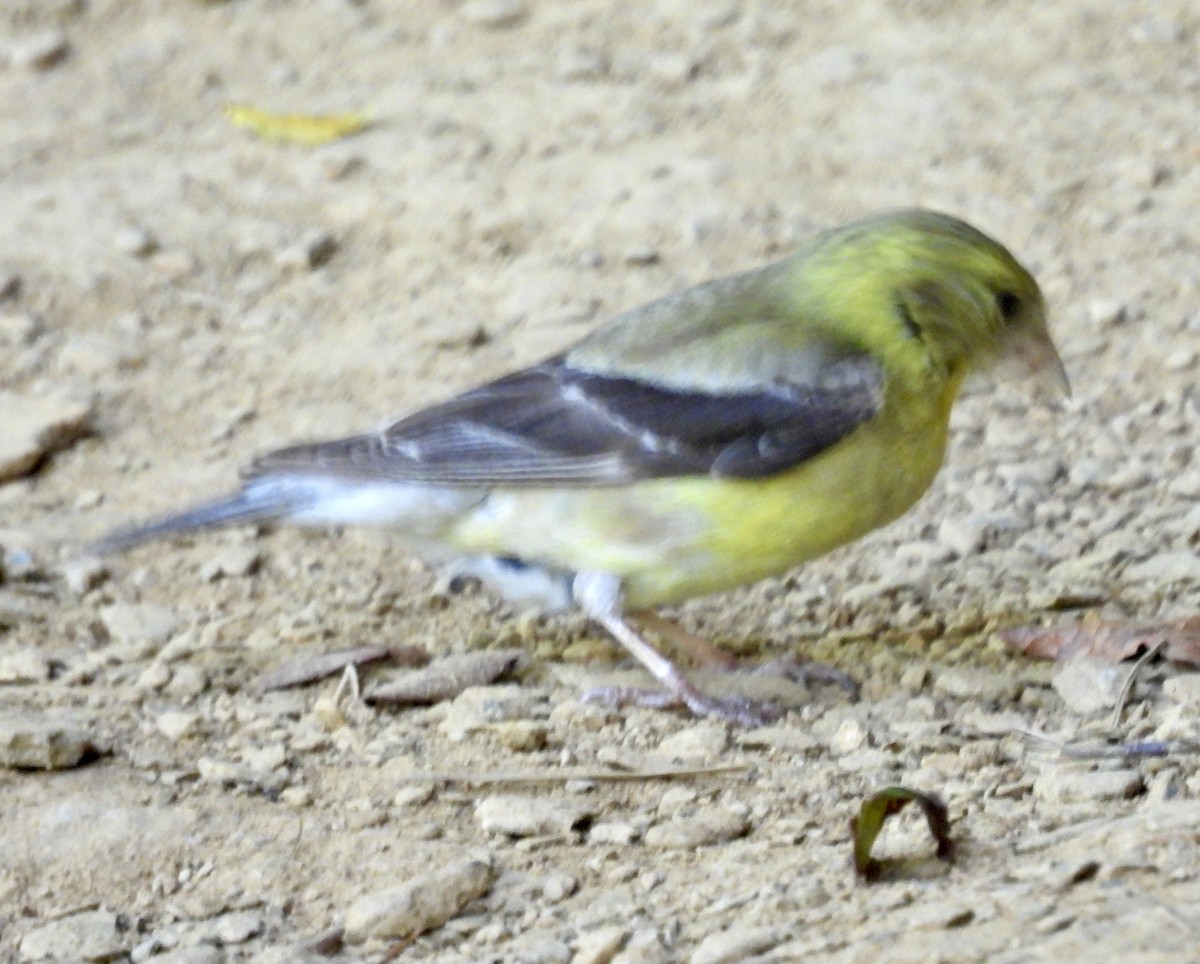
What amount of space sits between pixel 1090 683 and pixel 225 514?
7.97 ft

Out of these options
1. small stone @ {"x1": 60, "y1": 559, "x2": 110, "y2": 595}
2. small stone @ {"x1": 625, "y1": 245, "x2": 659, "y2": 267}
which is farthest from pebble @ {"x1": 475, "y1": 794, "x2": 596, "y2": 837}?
small stone @ {"x1": 625, "y1": 245, "x2": 659, "y2": 267}

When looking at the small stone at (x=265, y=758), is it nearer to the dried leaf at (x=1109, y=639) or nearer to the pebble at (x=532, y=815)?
the pebble at (x=532, y=815)

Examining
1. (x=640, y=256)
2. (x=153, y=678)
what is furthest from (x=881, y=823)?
(x=640, y=256)

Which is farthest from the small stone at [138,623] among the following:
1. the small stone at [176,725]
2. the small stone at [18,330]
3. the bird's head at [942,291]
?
the bird's head at [942,291]

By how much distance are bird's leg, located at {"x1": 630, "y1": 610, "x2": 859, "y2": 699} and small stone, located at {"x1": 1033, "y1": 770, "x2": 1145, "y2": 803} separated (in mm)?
1104

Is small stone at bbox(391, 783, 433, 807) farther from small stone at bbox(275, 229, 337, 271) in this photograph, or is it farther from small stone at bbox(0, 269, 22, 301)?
small stone at bbox(0, 269, 22, 301)

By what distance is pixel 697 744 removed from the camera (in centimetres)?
461

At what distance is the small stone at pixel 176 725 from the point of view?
4.71 meters

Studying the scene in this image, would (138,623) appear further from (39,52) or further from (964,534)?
(39,52)

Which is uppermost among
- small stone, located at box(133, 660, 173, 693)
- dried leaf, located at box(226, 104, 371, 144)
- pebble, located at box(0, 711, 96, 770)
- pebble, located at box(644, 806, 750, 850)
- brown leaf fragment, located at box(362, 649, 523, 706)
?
dried leaf, located at box(226, 104, 371, 144)

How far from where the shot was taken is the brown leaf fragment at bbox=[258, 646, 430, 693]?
514cm

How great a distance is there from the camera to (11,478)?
6.82 meters

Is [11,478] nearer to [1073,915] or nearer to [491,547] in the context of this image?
[491,547]

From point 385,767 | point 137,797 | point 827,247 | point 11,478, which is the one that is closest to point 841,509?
point 827,247
